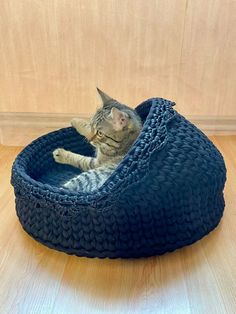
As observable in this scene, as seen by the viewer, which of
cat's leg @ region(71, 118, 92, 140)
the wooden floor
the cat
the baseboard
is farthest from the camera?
the baseboard

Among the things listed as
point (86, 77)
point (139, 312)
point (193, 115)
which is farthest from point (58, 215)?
point (193, 115)

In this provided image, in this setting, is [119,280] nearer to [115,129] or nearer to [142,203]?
[142,203]

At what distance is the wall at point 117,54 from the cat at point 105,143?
409 millimetres

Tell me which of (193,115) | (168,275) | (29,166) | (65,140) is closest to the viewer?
(168,275)

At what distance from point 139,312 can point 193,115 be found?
1125mm

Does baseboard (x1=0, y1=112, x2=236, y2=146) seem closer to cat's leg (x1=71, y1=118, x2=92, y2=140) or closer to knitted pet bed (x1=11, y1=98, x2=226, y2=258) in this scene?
cat's leg (x1=71, y1=118, x2=92, y2=140)

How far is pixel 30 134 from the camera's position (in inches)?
72.0

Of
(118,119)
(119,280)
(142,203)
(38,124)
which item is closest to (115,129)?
(118,119)

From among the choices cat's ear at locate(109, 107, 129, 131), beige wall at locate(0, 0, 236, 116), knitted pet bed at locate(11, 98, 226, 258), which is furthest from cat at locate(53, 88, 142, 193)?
beige wall at locate(0, 0, 236, 116)

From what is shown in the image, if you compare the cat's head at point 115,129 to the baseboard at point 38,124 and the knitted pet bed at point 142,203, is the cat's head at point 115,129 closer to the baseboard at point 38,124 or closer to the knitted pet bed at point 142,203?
the knitted pet bed at point 142,203

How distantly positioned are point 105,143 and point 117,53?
57 cm

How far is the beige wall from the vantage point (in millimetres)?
1552

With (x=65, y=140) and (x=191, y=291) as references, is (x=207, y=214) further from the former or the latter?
(x=65, y=140)

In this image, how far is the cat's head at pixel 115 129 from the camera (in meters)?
1.18
